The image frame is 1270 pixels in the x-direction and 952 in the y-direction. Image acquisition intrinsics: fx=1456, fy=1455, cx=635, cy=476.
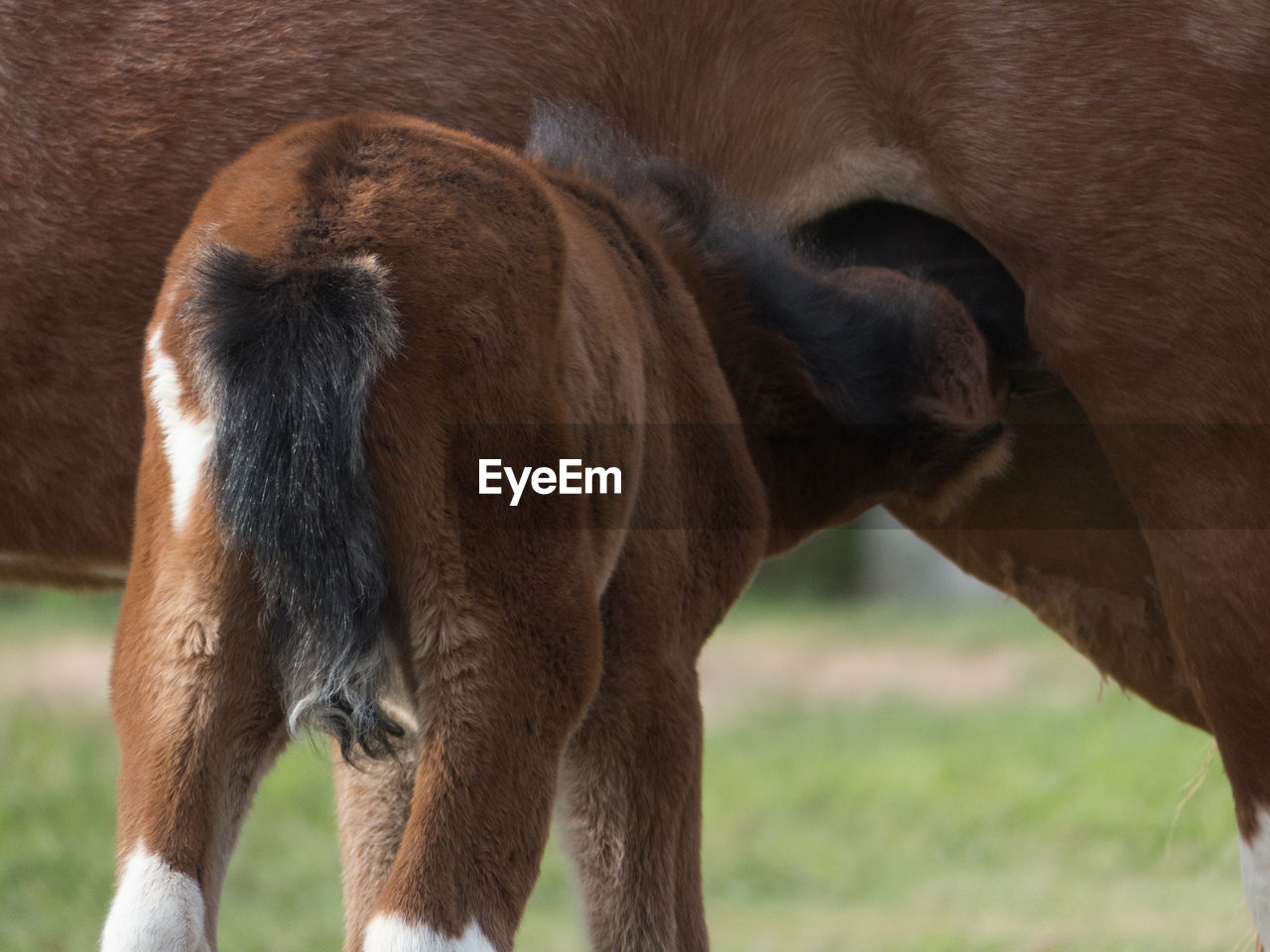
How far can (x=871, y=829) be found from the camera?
663 cm

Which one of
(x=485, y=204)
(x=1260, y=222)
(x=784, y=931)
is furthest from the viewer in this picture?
(x=784, y=931)

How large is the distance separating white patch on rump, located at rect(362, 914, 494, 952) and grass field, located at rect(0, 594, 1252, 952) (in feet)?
2.17

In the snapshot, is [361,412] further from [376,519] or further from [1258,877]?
[1258,877]

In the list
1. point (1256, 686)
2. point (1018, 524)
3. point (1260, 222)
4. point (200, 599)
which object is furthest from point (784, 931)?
point (200, 599)

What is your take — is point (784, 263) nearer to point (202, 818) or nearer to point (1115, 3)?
point (1115, 3)

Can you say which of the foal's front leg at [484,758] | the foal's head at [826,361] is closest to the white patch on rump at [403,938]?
the foal's front leg at [484,758]

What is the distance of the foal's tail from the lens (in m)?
1.80

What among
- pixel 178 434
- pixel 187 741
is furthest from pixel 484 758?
pixel 178 434

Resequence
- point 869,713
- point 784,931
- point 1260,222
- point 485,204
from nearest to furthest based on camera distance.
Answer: point 485,204
point 1260,222
point 784,931
point 869,713

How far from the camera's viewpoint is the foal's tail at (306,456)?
1.80 metres

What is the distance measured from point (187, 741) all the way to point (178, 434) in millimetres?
400

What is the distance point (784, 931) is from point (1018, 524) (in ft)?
7.45

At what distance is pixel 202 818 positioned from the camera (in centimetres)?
183

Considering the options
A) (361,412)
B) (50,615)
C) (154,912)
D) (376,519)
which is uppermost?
(361,412)
